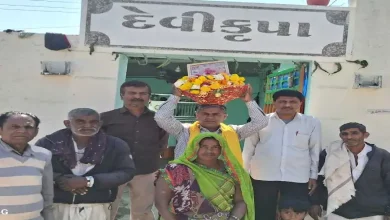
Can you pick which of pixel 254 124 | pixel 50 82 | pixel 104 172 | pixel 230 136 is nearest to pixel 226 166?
pixel 230 136

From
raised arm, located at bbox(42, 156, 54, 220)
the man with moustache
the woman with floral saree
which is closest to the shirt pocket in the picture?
the woman with floral saree

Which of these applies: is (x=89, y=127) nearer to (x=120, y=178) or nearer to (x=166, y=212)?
(x=120, y=178)

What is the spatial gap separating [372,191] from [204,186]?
1508mm

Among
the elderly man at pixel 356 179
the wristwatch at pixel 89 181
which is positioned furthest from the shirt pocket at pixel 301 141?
the wristwatch at pixel 89 181

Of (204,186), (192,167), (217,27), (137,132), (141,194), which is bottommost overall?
(141,194)

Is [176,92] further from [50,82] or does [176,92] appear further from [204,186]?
[50,82]

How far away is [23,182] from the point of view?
2443 mm

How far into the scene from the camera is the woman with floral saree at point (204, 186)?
105 inches

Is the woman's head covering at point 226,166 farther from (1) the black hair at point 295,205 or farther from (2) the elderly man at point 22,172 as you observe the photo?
(2) the elderly man at point 22,172

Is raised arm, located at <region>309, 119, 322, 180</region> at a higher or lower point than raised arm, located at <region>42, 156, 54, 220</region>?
higher

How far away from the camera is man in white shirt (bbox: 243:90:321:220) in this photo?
3.51m

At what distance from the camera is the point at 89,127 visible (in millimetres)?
2822

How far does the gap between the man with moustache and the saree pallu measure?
1.05 meters

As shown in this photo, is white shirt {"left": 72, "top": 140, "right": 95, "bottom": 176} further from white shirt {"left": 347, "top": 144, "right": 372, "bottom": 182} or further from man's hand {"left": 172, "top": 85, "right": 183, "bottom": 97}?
white shirt {"left": 347, "top": 144, "right": 372, "bottom": 182}
